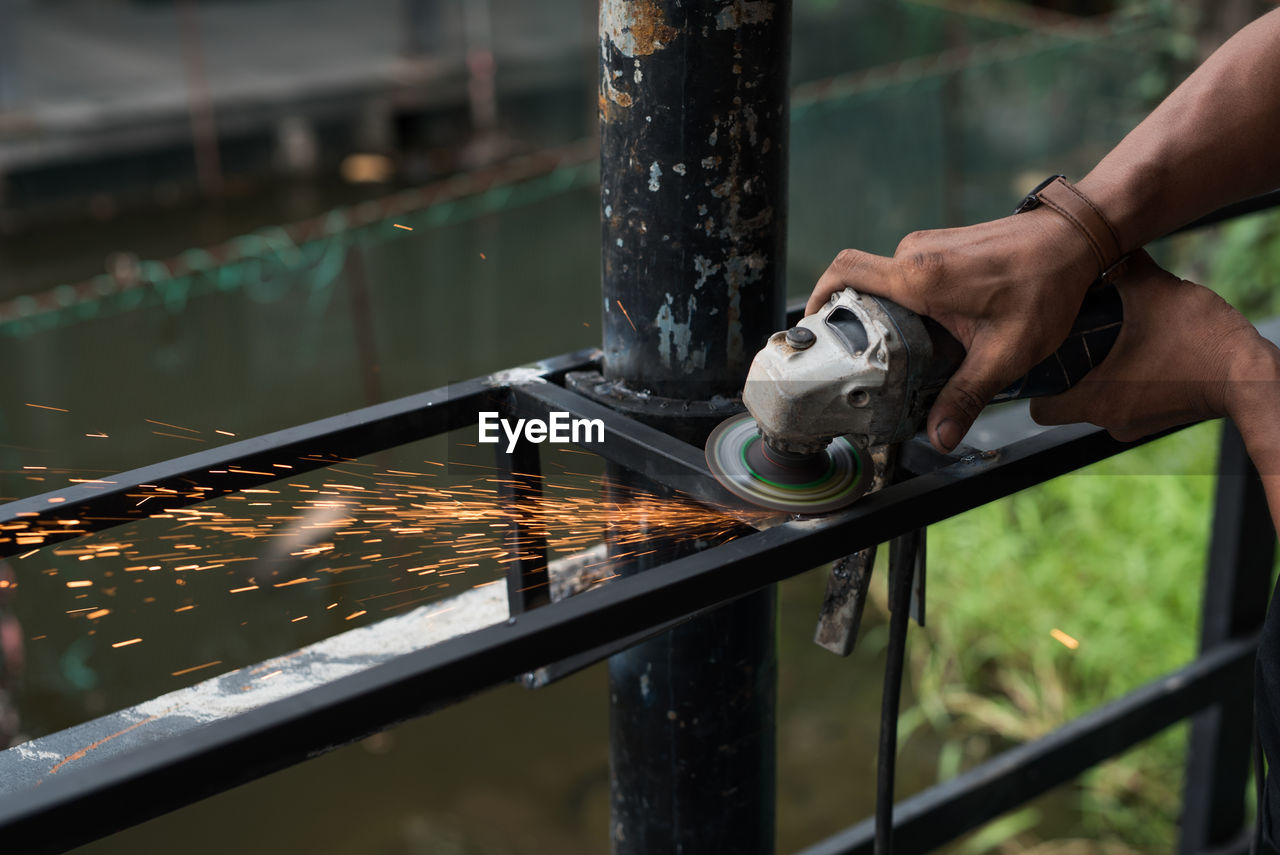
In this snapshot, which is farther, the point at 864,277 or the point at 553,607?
the point at 864,277

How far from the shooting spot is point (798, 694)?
457cm

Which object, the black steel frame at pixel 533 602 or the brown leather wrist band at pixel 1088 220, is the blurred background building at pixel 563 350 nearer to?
the black steel frame at pixel 533 602

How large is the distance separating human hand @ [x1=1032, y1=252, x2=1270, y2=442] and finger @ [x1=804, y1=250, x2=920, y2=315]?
27 centimetres

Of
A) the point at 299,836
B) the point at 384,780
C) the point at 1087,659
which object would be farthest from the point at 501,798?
the point at 1087,659

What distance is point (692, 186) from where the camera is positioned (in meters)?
1.28

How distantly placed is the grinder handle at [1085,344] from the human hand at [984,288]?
1.5 inches

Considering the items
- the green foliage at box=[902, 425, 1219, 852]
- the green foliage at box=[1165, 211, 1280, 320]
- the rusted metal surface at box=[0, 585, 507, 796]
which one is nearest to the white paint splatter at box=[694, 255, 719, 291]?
the rusted metal surface at box=[0, 585, 507, 796]

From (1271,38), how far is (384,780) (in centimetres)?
368

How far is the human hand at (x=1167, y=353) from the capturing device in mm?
1225

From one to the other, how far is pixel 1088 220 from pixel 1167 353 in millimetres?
176

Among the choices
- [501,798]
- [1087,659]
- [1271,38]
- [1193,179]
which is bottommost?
[501,798]

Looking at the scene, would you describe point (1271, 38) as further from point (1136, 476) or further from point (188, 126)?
point (188, 126)

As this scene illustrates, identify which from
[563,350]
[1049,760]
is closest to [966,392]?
[1049,760]

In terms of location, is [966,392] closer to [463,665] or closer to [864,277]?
[864,277]
